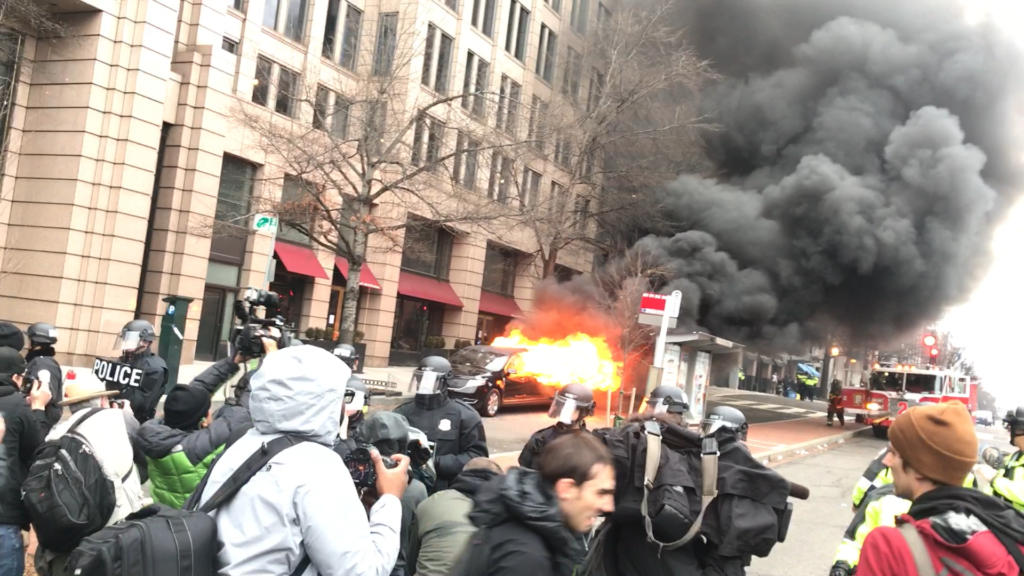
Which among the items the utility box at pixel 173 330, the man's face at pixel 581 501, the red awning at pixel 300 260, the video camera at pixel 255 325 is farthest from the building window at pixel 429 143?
the man's face at pixel 581 501

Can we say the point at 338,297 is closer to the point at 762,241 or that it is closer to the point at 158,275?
the point at 158,275

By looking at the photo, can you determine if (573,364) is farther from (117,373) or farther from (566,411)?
(117,373)

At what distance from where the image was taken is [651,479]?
10.8 feet

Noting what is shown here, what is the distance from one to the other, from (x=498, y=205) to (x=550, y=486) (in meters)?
17.4

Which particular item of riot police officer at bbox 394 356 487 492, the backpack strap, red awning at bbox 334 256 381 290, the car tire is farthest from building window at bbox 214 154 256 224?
the backpack strap

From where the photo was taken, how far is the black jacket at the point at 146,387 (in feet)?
18.8

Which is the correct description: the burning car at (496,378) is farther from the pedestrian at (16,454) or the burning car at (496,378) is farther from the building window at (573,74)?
the building window at (573,74)

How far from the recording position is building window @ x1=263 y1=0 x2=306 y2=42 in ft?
72.3

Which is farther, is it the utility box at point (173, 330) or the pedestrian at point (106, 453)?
the utility box at point (173, 330)

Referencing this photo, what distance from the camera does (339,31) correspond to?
23.4 meters

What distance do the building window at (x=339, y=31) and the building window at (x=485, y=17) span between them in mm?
5833

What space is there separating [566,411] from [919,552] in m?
3.18

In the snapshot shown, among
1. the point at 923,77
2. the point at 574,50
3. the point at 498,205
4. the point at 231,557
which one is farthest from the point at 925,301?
the point at 231,557

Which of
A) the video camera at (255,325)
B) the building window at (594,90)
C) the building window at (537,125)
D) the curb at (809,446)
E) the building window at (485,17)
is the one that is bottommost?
the curb at (809,446)
